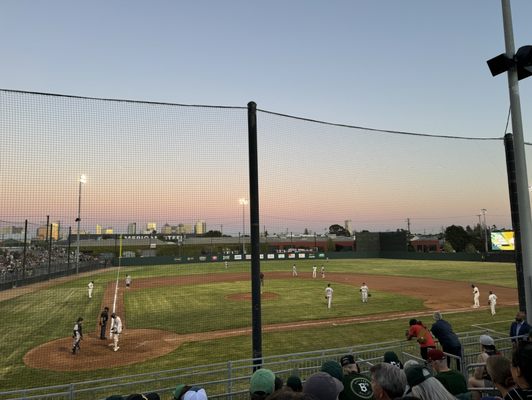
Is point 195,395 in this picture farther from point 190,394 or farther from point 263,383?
point 263,383

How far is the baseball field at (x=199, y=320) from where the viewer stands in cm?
1372

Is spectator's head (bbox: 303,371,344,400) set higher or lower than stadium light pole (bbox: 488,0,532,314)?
lower

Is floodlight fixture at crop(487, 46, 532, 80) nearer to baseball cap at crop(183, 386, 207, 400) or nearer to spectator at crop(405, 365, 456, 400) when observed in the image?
spectator at crop(405, 365, 456, 400)

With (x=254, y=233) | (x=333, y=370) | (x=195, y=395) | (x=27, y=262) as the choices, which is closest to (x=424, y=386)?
(x=333, y=370)

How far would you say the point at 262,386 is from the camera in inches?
135

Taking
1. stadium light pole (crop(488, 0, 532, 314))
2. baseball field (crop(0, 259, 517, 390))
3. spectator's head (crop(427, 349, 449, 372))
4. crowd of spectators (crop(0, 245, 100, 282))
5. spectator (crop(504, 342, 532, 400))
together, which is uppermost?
stadium light pole (crop(488, 0, 532, 314))

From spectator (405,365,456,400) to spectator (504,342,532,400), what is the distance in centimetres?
48

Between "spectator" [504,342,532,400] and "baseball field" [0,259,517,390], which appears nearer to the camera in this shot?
"spectator" [504,342,532,400]

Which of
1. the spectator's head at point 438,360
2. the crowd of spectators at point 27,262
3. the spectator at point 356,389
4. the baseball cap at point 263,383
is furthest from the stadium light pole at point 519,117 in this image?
the crowd of spectators at point 27,262

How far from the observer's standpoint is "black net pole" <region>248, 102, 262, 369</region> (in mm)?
7805

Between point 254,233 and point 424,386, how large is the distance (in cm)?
526

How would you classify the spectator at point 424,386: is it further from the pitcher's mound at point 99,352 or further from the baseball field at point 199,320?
the pitcher's mound at point 99,352

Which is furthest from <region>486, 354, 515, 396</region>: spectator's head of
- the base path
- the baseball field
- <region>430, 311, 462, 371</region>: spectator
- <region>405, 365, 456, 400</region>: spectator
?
the base path

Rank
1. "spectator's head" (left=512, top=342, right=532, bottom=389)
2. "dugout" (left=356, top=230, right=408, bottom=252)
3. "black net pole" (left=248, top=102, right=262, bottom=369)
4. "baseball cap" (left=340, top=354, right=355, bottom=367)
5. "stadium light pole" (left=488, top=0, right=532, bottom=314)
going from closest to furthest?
"spectator's head" (left=512, top=342, right=532, bottom=389) → "baseball cap" (left=340, top=354, right=355, bottom=367) → "stadium light pole" (left=488, top=0, right=532, bottom=314) → "black net pole" (left=248, top=102, right=262, bottom=369) → "dugout" (left=356, top=230, right=408, bottom=252)
